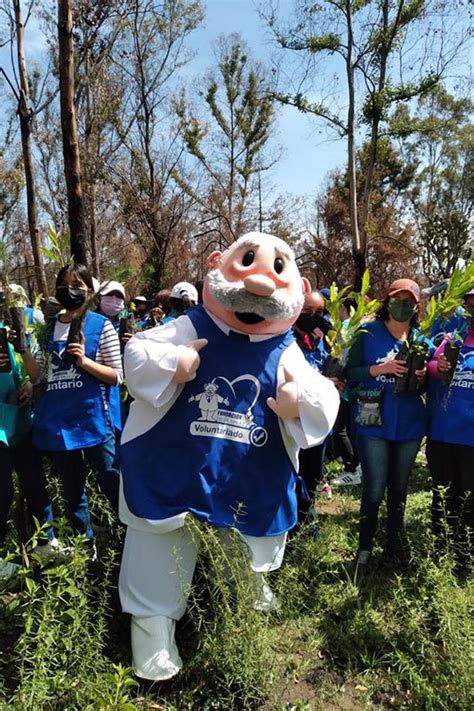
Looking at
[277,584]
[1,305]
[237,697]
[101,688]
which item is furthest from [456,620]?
[1,305]

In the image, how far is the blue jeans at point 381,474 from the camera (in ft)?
11.2

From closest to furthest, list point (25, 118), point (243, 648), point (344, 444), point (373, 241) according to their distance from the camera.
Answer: point (243, 648), point (344, 444), point (25, 118), point (373, 241)

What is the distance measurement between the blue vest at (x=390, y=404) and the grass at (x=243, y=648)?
2.42 ft

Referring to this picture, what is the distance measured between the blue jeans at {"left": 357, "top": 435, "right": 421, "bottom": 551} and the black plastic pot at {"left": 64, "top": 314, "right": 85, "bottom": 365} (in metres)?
1.76

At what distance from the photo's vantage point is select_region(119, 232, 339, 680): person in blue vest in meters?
2.55

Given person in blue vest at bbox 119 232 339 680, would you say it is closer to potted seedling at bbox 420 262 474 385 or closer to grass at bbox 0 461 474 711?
grass at bbox 0 461 474 711

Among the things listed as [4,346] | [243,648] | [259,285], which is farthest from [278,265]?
[243,648]

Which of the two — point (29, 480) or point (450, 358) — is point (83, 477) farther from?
point (450, 358)

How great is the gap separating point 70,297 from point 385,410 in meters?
1.96

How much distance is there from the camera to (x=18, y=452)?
342cm

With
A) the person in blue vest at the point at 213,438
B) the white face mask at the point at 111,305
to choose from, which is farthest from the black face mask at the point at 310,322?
the white face mask at the point at 111,305

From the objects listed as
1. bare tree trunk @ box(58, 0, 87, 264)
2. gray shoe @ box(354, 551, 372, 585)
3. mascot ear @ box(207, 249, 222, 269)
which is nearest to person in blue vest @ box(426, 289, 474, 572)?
gray shoe @ box(354, 551, 372, 585)

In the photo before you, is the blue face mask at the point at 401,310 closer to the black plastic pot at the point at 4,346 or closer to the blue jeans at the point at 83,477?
the blue jeans at the point at 83,477

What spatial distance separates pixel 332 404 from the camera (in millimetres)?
2607
